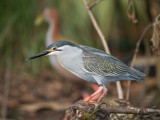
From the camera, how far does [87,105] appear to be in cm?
210

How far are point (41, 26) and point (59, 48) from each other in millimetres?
3195

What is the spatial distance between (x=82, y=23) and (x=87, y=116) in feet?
11.0

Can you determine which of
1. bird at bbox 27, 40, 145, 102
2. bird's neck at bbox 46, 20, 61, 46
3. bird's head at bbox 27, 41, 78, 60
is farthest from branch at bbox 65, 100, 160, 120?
bird's neck at bbox 46, 20, 61, 46

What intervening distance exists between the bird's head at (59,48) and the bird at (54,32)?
2273mm

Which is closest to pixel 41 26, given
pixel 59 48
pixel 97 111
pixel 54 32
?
pixel 54 32

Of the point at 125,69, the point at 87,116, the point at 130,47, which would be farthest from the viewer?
the point at 130,47

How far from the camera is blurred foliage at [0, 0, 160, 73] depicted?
184 inches

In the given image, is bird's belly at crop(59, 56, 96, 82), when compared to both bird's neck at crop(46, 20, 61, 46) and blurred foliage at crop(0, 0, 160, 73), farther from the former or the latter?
bird's neck at crop(46, 20, 61, 46)

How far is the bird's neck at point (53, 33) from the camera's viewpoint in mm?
4918

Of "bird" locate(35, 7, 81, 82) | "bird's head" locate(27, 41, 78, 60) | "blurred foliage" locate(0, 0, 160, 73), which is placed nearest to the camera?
"bird's head" locate(27, 41, 78, 60)

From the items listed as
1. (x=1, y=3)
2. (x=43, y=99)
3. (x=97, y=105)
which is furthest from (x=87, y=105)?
(x=43, y=99)

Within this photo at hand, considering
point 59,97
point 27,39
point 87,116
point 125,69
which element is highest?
point 27,39

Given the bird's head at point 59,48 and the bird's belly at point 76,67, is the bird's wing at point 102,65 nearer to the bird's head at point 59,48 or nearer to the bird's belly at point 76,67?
the bird's belly at point 76,67

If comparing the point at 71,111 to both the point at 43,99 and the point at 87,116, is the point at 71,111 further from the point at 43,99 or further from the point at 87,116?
the point at 43,99
